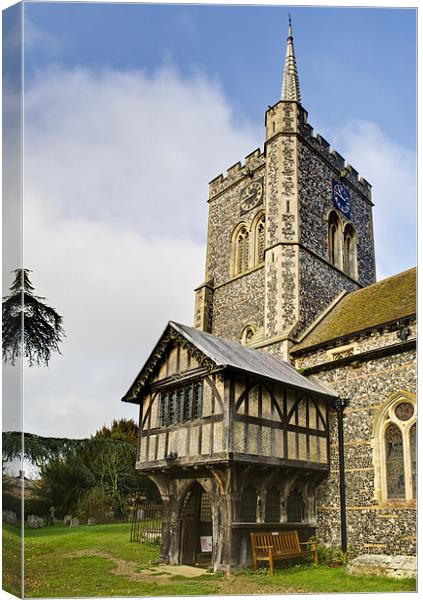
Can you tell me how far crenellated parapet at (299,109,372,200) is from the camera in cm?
1877

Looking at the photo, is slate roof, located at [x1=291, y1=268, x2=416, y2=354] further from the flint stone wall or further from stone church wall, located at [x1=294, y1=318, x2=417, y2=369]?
the flint stone wall

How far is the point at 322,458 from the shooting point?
1173 centimetres

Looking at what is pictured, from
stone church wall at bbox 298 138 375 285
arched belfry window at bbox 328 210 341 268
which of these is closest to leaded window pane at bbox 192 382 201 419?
stone church wall at bbox 298 138 375 285

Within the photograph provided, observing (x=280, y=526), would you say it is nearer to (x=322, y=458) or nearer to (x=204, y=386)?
(x=322, y=458)

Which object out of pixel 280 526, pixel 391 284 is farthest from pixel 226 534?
pixel 391 284

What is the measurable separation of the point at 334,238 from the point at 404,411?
363 inches

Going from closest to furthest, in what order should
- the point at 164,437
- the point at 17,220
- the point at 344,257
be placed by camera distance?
the point at 17,220
the point at 164,437
the point at 344,257

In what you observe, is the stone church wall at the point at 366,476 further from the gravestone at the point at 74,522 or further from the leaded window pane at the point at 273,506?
the gravestone at the point at 74,522

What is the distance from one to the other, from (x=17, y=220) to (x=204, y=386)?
5.02 metres

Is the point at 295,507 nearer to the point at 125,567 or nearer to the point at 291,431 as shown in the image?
the point at 291,431

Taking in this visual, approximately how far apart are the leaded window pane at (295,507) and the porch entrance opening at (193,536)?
6.65 feet

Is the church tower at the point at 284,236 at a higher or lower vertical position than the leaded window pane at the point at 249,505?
higher

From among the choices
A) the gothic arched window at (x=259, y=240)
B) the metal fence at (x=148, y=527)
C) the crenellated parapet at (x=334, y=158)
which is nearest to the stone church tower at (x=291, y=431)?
the metal fence at (x=148, y=527)

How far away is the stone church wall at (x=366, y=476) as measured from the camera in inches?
405
